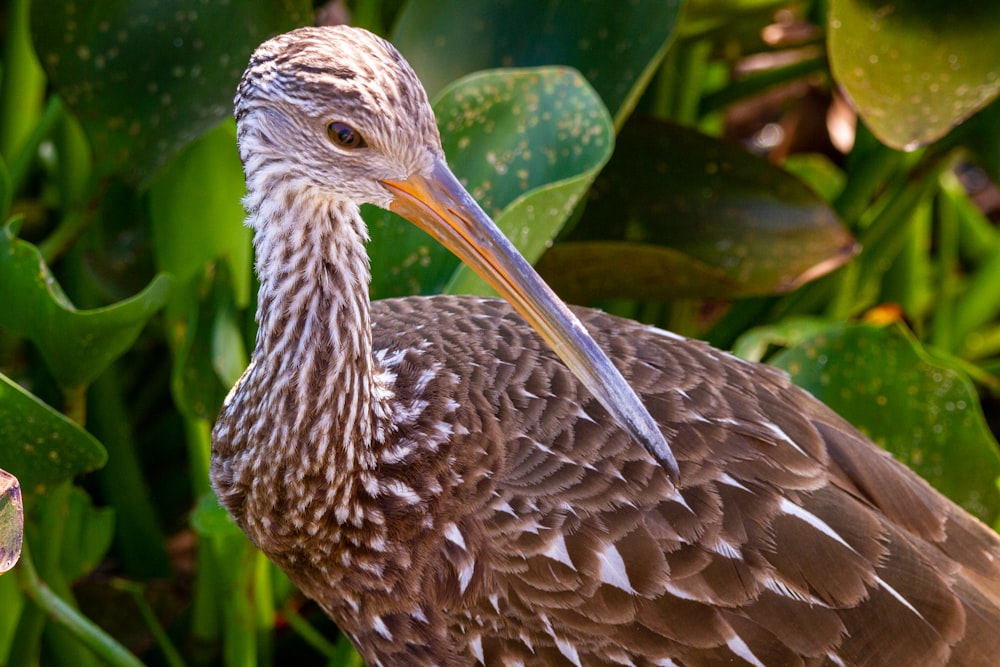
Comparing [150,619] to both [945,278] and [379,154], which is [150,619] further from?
[945,278]

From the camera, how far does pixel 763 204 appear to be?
2.31 metres

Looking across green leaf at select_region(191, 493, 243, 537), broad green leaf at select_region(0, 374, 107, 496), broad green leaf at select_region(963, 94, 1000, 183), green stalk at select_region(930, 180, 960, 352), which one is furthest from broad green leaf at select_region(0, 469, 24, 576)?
green stalk at select_region(930, 180, 960, 352)

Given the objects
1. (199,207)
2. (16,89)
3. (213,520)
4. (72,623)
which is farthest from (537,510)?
(16,89)

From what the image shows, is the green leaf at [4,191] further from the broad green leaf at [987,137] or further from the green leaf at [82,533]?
the broad green leaf at [987,137]

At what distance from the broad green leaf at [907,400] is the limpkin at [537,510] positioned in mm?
350

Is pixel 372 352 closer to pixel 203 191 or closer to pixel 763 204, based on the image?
pixel 203 191

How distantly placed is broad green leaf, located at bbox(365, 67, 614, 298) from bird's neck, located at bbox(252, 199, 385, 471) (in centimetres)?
33

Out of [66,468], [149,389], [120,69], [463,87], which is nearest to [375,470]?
[66,468]

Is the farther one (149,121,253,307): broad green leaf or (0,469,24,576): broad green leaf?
(149,121,253,307): broad green leaf

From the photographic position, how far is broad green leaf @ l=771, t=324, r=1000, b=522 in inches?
77.5

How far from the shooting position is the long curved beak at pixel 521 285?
1.33 metres

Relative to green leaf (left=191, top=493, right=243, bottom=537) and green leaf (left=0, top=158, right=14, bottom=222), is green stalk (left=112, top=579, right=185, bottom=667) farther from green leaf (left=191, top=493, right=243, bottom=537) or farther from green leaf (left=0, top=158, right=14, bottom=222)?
green leaf (left=0, top=158, right=14, bottom=222)

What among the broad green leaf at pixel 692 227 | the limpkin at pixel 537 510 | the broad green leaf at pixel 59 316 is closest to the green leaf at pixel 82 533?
the broad green leaf at pixel 59 316

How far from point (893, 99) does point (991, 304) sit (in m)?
1.24
